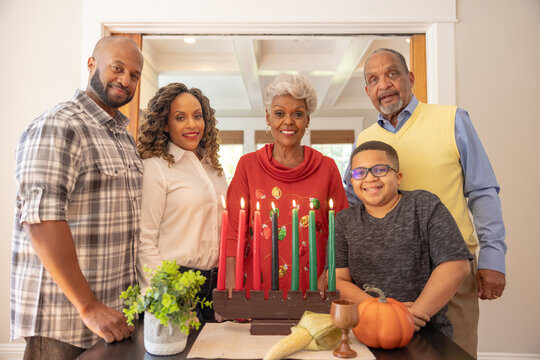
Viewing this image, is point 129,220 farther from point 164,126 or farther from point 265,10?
point 265,10

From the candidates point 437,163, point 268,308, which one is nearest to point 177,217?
point 268,308

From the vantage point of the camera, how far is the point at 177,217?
1.56 metres

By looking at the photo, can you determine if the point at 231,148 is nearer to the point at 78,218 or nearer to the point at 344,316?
the point at 78,218

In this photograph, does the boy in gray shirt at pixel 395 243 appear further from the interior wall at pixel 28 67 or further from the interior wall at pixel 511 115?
the interior wall at pixel 28 67

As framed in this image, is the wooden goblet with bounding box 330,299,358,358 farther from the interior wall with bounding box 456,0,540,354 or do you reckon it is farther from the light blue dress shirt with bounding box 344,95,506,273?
the interior wall with bounding box 456,0,540,354

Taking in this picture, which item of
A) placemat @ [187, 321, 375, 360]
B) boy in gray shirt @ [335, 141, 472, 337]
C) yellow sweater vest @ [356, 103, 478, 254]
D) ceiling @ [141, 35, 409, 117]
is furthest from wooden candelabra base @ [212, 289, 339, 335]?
ceiling @ [141, 35, 409, 117]

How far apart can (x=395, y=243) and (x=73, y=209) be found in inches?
41.2

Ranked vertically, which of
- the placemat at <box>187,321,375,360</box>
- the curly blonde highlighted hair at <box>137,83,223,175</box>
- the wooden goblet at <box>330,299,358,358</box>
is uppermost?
the curly blonde highlighted hair at <box>137,83,223,175</box>

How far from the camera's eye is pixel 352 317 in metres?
0.82

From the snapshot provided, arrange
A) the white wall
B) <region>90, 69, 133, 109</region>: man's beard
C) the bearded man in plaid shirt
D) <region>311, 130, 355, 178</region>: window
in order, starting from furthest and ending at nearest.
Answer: <region>311, 130, 355, 178</region>: window
the white wall
<region>90, 69, 133, 109</region>: man's beard
the bearded man in plaid shirt

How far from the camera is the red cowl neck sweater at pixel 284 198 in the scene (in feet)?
5.18

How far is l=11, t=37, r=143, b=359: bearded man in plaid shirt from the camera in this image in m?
1.14

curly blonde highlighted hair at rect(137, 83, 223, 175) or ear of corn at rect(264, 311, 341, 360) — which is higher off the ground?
curly blonde highlighted hair at rect(137, 83, 223, 175)

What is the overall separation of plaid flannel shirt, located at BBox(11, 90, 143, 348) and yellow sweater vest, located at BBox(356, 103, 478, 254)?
41.8 inches
